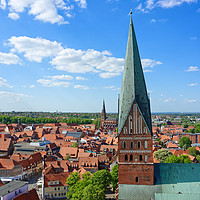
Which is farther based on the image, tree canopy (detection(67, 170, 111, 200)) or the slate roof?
the slate roof

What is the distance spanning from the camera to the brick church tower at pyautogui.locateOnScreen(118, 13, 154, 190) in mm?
33219

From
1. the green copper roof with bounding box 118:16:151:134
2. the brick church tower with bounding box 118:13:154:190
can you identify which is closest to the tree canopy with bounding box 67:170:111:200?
the brick church tower with bounding box 118:13:154:190

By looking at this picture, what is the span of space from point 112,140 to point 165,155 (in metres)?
56.3

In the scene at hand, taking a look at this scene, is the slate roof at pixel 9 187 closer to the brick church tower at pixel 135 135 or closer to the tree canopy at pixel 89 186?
the tree canopy at pixel 89 186

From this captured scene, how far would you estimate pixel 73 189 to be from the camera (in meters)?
53.1

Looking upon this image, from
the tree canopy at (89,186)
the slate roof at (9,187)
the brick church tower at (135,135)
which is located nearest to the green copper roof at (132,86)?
the brick church tower at (135,135)

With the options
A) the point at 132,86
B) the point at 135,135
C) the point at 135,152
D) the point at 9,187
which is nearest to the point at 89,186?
the point at 135,152

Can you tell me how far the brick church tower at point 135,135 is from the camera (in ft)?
109

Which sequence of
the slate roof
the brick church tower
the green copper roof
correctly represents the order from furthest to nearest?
1. the slate roof
2. the green copper roof
3. the brick church tower

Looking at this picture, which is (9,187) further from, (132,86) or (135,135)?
(132,86)

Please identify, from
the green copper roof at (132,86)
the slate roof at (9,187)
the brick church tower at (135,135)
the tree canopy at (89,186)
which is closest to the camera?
the brick church tower at (135,135)

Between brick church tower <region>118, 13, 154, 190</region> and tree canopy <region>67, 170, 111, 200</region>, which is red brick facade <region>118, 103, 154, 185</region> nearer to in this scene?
brick church tower <region>118, 13, 154, 190</region>

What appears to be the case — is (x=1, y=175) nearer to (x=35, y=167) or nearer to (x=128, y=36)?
(x=35, y=167)

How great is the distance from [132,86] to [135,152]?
1067 cm
